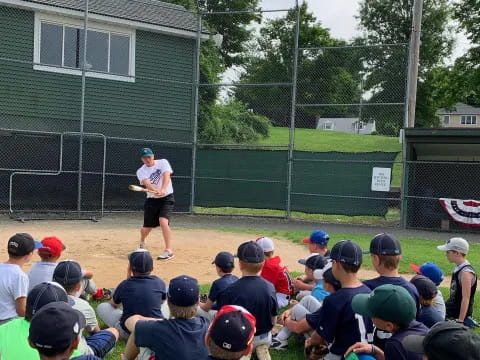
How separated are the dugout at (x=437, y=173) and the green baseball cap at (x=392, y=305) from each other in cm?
1209

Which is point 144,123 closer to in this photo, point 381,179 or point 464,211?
point 381,179

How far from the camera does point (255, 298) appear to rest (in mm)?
4117

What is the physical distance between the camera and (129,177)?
16.4 meters

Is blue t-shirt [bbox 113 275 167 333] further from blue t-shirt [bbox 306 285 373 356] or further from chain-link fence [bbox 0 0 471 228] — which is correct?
chain-link fence [bbox 0 0 471 228]

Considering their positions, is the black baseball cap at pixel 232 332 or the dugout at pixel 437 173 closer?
the black baseball cap at pixel 232 332

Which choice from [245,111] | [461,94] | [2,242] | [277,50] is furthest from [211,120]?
[461,94]

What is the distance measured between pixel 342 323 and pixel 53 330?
1946 mm

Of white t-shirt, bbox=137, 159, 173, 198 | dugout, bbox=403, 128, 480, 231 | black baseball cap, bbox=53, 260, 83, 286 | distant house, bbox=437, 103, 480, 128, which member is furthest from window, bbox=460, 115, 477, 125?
black baseball cap, bbox=53, 260, 83, 286

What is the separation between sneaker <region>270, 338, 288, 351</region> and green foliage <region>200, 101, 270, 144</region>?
16437mm

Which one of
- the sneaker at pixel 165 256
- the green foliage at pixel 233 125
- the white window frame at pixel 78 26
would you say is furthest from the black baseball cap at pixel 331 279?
Result: the green foliage at pixel 233 125

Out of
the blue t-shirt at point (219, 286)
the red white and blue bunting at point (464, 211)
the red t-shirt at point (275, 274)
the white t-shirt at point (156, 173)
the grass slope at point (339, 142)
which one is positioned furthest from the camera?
the grass slope at point (339, 142)

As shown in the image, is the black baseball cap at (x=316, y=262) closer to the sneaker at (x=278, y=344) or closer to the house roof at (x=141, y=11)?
the sneaker at (x=278, y=344)

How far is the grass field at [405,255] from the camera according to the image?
491 centimetres

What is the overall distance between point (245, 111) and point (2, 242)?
55.2ft
